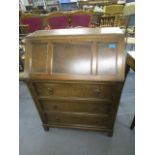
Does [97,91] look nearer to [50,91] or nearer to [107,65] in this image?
[107,65]

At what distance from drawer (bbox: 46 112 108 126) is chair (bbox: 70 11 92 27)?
6.87 ft

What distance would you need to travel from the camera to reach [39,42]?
3.96 feet

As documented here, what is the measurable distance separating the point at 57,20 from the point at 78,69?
2179mm

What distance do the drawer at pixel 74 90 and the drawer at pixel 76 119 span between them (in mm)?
286

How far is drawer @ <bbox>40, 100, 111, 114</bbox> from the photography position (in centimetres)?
132

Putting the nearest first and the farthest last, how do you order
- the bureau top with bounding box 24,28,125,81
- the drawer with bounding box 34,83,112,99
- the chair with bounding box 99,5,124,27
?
the bureau top with bounding box 24,28,125,81 → the drawer with bounding box 34,83,112,99 → the chair with bounding box 99,5,124,27

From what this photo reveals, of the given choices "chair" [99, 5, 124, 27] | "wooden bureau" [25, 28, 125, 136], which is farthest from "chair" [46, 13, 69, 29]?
"wooden bureau" [25, 28, 125, 136]

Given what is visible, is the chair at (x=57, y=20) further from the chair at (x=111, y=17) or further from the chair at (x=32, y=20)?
the chair at (x=111, y=17)

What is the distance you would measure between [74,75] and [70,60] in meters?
0.13

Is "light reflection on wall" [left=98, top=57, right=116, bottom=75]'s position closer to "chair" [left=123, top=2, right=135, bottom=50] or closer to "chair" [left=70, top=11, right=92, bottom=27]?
"chair" [left=123, top=2, right=135, bottom=50]
